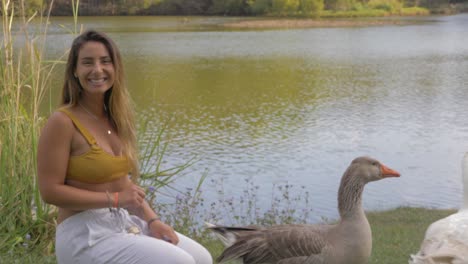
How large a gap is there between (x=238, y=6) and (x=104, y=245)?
69.6 metres

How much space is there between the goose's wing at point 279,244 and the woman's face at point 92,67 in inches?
59.1

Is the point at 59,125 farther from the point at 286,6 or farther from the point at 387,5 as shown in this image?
the point at 387,5

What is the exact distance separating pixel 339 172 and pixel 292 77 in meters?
11.6

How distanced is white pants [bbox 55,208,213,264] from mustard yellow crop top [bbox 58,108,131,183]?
0.56ft

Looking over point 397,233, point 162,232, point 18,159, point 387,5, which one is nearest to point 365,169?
point 162,232

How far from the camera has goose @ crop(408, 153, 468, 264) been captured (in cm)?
325

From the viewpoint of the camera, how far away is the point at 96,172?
9.59 feet

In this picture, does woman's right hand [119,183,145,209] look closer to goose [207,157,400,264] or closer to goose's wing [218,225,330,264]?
goose [207,157,400,264]

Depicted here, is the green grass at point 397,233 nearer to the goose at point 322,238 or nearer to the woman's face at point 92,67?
the goose at point 322,238

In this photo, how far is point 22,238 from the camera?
17.3ft

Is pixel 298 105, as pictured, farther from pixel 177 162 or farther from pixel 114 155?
pixel 114 155

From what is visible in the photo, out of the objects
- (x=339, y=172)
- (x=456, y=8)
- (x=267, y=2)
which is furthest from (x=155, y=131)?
(x=456, y=8)

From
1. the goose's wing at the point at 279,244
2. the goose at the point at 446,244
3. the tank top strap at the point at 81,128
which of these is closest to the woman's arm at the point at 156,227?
the tank top strap at the point at 81,128

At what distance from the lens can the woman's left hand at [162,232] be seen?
3.15 metres
